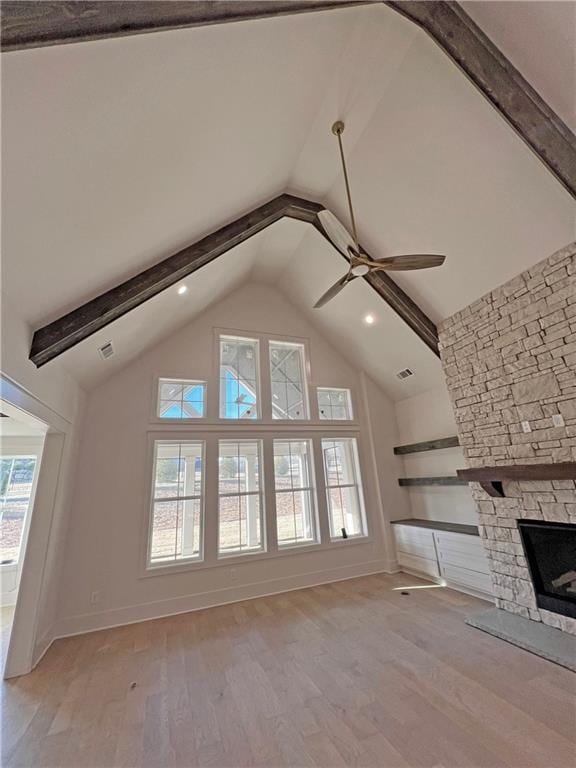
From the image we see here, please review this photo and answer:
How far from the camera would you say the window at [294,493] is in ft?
16.6

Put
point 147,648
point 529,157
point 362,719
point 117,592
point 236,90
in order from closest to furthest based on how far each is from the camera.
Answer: point 362,719, point 236,90, point 529,157, point 147,648, point 117,592

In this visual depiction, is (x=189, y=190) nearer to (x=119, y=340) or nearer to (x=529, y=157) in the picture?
(x=119, y=340)

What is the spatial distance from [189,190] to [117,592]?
4.72 meters

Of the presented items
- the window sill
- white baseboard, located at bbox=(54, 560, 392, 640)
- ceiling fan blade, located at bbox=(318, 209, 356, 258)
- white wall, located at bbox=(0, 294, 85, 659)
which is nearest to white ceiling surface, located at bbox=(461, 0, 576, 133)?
ceiling fan blade, located at bbox=(318, 209, 356, 258)

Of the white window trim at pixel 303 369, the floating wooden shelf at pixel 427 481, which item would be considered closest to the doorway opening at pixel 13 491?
the white window trim at pixel 303 369

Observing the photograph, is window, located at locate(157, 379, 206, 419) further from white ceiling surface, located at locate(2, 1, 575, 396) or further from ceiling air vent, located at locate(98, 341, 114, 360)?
ceiling air vent, located at locate(98, 341, 114, 360)

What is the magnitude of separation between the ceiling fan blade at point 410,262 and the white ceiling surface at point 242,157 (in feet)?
3.40

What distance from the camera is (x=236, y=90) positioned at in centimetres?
225

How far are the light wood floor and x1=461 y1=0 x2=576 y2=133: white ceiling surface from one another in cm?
429

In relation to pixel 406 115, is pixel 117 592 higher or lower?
lower

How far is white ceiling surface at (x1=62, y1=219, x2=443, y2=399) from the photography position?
12.9ft

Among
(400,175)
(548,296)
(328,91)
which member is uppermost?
(328,91)

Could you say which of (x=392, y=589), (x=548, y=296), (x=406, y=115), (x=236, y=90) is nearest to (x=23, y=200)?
(x=236, y=90)

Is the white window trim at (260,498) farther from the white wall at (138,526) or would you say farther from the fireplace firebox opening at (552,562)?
the fireplace firebox opening at (552,562)
